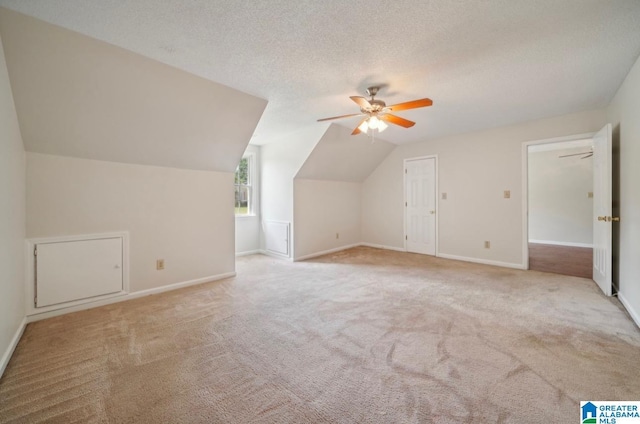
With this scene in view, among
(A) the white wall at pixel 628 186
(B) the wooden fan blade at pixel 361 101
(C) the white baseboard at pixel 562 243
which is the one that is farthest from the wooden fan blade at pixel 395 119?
(C) the white baseboard at pixel 562 243

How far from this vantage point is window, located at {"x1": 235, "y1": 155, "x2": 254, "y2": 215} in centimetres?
557

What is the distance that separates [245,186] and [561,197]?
24.2 feet

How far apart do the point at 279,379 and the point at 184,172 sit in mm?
2842

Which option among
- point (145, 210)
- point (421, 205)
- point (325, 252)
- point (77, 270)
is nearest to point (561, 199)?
point (421, 205)

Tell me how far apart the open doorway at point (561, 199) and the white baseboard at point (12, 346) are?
7341 mm

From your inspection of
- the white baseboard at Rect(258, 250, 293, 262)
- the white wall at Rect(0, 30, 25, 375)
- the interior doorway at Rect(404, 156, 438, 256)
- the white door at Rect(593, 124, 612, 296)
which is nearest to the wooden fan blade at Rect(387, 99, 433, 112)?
the white door at Rect(593, 124, 612, 296)

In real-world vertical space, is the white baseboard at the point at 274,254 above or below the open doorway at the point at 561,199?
below

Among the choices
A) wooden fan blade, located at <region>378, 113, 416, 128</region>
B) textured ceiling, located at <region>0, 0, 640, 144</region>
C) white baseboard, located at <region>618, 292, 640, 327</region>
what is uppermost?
textured ceiling, located at <region>0, 0, 640, 144</region>

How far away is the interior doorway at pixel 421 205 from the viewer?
522 cm

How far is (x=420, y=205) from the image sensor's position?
5426 mm

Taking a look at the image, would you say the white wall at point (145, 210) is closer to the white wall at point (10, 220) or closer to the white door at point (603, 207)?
the white wall at point (10, 220)

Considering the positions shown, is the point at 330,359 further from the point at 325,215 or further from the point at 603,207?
the point at 325,215

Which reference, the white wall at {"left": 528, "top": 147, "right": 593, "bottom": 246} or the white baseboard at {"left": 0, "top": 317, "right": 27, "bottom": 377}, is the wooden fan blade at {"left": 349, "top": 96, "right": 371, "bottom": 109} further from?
the white wall at {"left": 528, "top": 147, "right": 593, "bottom": 246}

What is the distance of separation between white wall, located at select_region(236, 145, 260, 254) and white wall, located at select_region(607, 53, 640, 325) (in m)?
5.37
